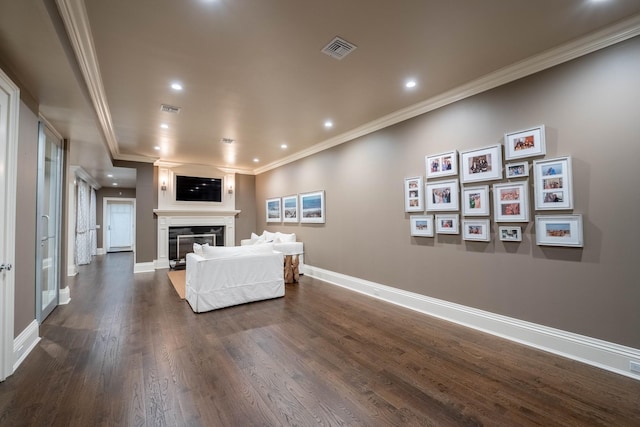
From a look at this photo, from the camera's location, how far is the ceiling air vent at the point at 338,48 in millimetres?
2514

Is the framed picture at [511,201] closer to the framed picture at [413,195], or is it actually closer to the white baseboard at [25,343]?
the framed picture at [413,195]

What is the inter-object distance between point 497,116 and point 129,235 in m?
12.9

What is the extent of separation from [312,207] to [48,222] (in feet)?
13.9

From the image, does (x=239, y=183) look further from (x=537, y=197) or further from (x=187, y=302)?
(x=537, y=197)

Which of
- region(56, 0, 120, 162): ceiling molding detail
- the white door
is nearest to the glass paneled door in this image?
region(56, 0, 120, 162): ceiling molding detail

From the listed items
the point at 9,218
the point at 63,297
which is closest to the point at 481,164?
the point at 9,218

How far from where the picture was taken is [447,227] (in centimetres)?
352

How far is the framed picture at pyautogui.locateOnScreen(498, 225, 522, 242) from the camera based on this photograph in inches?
114

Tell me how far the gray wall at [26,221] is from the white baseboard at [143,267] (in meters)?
4.01

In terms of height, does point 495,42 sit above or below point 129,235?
above

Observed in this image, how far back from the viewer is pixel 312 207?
613cm

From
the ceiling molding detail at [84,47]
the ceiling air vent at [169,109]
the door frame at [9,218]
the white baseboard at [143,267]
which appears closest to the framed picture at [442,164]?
the ceiling air vent at [169,109]

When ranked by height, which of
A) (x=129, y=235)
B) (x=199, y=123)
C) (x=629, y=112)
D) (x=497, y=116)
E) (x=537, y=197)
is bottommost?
(x=129, y=235)

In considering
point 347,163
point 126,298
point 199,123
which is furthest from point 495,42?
point 126,298
